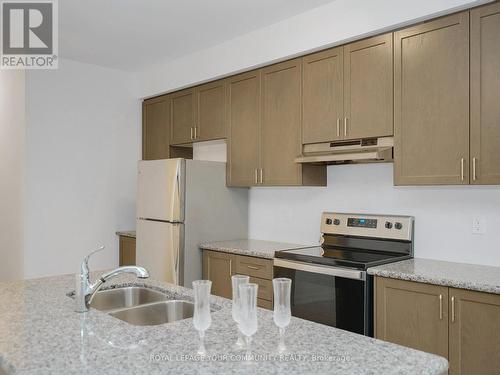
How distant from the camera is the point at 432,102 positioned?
2.63 metres

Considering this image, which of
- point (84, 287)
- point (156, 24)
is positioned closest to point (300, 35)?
point (156, 24)

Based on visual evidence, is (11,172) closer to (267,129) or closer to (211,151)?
(211,151)

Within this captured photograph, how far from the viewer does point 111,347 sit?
1.32 m

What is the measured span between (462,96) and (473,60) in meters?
0.20

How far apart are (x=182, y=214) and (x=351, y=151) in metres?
1.50

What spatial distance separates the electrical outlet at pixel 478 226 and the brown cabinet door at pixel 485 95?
38cm

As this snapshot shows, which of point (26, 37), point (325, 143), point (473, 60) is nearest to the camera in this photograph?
point (473, 60)

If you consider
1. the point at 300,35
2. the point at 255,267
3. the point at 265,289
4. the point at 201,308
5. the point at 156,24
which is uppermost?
the point at 156,24

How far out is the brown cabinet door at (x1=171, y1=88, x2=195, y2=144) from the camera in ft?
14.1

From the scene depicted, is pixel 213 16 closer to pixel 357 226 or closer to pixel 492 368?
pixel 357 226

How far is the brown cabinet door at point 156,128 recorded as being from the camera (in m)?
4.58

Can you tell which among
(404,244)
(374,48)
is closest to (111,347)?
(404,244)

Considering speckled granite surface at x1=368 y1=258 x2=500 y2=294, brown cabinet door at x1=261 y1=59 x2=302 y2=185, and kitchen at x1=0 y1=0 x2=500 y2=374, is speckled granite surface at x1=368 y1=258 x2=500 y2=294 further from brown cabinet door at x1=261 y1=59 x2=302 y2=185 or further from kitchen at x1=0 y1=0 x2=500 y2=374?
brown cabinet door at x1=261 y1=59 x2=302 y2=185

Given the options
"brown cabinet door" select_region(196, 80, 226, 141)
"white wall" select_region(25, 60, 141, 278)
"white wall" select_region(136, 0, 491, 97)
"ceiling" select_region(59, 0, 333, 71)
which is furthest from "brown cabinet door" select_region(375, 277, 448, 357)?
"white wall" select_region(25, 60, 141, 278)
